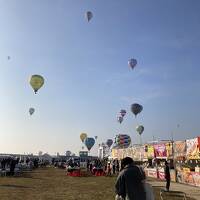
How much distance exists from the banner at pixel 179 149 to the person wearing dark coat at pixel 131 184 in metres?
30.8

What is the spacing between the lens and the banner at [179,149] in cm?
3940

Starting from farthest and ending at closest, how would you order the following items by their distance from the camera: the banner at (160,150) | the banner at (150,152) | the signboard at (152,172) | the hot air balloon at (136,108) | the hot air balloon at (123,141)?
the hot air balloon at (123,141)
the hot air balloon at (136,108)
the banner at (150,152)
the banner at (160,150)
the signboard at (152,172)

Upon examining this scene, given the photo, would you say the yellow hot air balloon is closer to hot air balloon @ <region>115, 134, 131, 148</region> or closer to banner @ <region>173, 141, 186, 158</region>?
banner @ <region>173, 141, 186, 158</region>

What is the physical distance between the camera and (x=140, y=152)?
193 feet

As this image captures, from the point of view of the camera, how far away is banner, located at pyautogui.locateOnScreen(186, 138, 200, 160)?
3597cm

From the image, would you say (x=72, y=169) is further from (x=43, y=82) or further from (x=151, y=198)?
(x=151, y=198)

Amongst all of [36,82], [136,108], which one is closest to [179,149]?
[36,82]

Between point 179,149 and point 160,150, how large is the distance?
717cm

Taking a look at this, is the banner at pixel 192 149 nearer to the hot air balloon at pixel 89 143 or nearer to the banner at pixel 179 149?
the banner at pixel 179 149

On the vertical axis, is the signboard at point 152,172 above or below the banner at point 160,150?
below

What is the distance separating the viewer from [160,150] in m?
47.8

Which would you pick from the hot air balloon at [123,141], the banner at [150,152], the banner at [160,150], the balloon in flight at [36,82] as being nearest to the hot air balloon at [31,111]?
the balloon in flight at [36,82]

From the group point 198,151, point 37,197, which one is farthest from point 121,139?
point 37,197

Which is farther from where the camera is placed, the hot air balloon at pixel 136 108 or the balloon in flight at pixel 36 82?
the hot air balloon at pixel 136 108
